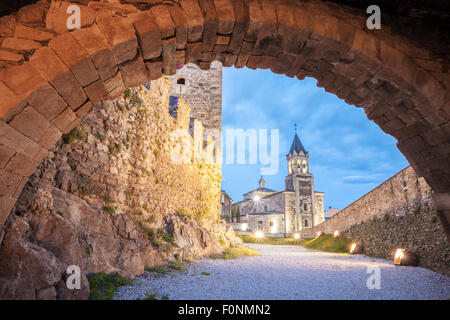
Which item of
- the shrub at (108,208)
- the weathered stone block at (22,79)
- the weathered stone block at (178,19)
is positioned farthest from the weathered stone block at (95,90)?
the shrub at (108,208)

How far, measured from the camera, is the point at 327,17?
9.59 ft

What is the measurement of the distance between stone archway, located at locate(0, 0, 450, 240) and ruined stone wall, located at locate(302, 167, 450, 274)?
5.04 m

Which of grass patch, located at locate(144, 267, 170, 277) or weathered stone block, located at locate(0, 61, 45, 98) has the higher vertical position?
weathered stone block, located at locate(0, 61, 45, 98)

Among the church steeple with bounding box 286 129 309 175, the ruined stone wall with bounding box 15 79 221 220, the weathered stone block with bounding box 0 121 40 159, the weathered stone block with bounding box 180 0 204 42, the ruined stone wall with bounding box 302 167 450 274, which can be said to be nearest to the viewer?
the weathered stone block with bounding box 0 121 40 159

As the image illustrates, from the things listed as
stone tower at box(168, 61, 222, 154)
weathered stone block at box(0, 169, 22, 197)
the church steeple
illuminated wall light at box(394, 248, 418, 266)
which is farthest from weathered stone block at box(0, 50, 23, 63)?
the church steeple

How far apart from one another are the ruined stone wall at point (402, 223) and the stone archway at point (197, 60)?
5.04m

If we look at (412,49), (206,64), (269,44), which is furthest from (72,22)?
(412,49)

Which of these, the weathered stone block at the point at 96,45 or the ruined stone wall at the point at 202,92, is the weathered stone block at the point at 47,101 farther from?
the ruined stone wall at the point at 202,92

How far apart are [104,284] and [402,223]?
10718 millimetres

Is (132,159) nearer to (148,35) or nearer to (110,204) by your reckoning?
(110,204)

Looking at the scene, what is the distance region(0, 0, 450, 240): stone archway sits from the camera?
7.32 ft

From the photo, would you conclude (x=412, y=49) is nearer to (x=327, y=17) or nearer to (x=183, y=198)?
(x=327, y=17)

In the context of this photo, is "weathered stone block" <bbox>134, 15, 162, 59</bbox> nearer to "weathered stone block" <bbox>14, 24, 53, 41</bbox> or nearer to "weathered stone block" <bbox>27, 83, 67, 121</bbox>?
"weathered stone block" <bbox>14, 24, 53, 41</bbox>

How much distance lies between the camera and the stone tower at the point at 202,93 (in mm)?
15422
